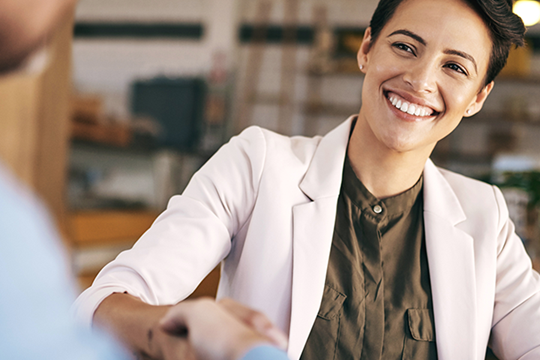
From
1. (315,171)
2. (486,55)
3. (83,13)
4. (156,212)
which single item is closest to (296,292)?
(315,171)

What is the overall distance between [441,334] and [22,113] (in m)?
0.86

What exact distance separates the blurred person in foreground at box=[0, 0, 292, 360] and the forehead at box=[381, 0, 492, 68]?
0.90 m

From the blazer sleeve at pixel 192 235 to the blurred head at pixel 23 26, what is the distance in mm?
471

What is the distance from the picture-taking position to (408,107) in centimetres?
99

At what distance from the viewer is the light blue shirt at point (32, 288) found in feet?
0.57

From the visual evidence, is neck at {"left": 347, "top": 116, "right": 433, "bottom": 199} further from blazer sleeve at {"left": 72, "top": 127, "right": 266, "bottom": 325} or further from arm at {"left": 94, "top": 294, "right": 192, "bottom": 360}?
arm at {"left": 94, "top": 294, "right": 192, "bottom": 360}

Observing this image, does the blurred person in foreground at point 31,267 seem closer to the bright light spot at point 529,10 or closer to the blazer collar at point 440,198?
the blazer collar at point 440,198

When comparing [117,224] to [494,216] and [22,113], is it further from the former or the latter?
[22,113]

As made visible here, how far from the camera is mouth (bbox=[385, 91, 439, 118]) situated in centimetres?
99

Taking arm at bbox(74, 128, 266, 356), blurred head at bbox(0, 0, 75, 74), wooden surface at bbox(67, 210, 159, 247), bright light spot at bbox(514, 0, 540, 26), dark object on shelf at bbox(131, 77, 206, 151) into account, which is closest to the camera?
blurred head at bbox(0, 0, 75, 74)

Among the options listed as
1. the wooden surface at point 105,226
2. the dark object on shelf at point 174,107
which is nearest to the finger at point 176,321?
the wooden surface at point 105,226

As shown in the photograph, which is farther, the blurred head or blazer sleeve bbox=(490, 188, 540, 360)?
blazer sleeve bbox=(490, 188, 540, 360)

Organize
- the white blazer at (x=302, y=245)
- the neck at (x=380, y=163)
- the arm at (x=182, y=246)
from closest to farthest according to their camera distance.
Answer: the arm at (x=182, y=246) → the white blazer at (x=302, y=245) → the neck at (x=380, y=163)

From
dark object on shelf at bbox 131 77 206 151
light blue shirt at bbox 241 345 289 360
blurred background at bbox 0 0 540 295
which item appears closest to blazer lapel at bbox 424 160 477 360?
light blue shirt at bbox 241 345 289 360
